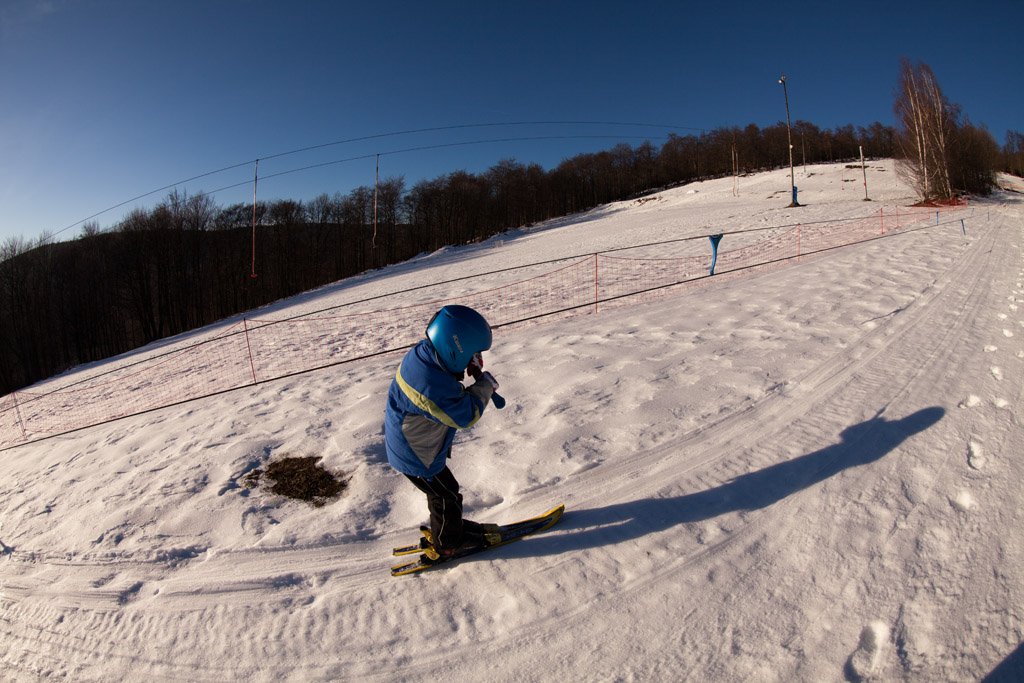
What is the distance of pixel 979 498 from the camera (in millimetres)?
2861

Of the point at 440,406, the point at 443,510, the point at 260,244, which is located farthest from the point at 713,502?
the point at 260,244

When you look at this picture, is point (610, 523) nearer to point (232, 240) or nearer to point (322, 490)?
point (322, 490)

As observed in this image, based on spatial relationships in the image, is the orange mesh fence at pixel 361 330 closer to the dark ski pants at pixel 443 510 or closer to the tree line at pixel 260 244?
the dark ski pants at pixel 443 510

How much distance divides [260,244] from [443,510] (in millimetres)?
59327

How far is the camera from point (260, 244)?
53.1 meters

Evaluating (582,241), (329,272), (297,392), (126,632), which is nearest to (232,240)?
(329,272)

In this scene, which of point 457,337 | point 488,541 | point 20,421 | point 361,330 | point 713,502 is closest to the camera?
point 457,337

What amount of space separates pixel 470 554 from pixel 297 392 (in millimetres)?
4462

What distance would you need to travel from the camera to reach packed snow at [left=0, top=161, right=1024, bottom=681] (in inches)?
85.7

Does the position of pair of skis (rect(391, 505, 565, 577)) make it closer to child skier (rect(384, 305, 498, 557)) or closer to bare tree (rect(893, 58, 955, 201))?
child skier (rect(384, 305, 498, 557))

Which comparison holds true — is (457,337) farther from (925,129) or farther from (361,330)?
(925,129)

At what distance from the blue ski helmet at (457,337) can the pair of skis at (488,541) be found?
1.16m

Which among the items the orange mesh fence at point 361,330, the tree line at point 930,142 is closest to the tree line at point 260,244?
the tree line at point 930,142

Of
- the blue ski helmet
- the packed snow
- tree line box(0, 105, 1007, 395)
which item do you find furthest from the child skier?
tree line box(0, 105, 1007, 395)
